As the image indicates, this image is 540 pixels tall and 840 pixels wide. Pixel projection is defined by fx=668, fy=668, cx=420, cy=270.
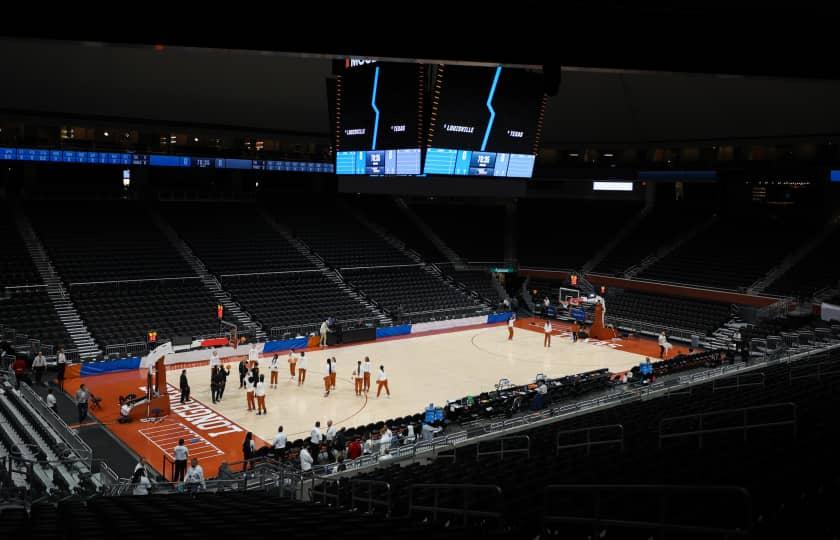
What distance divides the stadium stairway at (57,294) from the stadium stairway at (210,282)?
5.92 m

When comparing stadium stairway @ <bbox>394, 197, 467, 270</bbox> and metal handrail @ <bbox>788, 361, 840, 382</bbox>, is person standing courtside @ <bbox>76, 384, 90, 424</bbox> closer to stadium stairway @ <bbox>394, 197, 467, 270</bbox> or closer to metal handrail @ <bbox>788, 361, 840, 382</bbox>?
metal handrail @ <bbox>788, 361, 840, 382</bbox>

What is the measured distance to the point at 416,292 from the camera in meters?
35.9

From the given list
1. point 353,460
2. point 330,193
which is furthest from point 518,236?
point 353,460

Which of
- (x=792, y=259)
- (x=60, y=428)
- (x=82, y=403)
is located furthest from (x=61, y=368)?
(x=792, y=259)

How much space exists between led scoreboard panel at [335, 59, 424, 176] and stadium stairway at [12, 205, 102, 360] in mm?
13183

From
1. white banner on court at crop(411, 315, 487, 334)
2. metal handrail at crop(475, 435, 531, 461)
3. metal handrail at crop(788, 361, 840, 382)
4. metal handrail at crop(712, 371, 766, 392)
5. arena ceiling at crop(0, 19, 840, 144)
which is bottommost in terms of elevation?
white banner on court at crop(411, 315, 487, 334)

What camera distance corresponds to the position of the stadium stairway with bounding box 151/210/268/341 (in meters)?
28.9

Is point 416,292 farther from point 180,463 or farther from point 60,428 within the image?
point 180,463

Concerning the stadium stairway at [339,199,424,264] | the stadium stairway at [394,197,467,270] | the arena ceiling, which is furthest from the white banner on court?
the arena ceiling

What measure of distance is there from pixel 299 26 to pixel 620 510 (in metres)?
A: 4.66

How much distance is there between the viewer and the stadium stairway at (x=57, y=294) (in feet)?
80.0

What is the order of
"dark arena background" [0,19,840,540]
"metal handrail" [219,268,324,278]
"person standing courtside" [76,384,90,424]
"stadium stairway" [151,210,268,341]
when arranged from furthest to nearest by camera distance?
"metal handrail" [219,268,324,278] → "stadium stairway" [151,210,268,341] → "person standing courtside" [76,384,90,424] → "dark arena background" [0,19,840,540]

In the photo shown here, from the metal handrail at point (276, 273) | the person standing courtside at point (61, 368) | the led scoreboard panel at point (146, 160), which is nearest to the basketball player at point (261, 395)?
the person standing courtside at point (61, 368)

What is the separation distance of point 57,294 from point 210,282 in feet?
21.6
